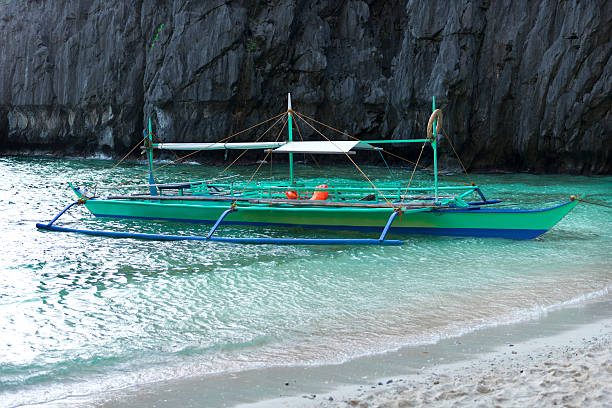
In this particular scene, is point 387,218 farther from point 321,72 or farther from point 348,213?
point 321,72

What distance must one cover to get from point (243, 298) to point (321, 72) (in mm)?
32753

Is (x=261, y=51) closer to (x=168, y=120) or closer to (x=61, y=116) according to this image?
(x=168, y=120)

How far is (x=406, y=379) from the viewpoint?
5531 mm

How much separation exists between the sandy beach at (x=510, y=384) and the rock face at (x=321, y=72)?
25525mm

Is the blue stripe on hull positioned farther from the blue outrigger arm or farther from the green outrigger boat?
the blue outrigger arm

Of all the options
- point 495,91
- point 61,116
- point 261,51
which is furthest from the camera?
point 61,116

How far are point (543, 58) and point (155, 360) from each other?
28.8 meters

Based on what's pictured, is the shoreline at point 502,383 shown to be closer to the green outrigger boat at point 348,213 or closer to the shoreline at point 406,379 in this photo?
the shoreline at point 406,379

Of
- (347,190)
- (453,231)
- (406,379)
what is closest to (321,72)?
(347,190)

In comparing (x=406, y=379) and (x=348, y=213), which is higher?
(x=348, y=213)

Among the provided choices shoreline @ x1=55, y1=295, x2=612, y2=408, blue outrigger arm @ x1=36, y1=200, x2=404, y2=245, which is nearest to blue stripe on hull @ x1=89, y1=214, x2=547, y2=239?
blue outrigger arm @ x1=36, y1=200, x2=404, y2=245

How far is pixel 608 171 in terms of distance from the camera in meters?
29.1

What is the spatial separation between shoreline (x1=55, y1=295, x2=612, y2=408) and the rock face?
82.2ft

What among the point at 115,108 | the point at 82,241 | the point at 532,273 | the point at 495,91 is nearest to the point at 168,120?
the point at 115,108
